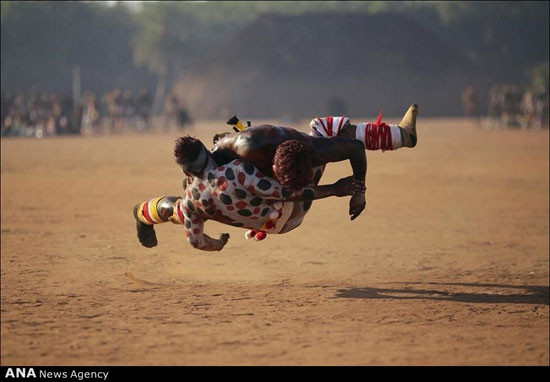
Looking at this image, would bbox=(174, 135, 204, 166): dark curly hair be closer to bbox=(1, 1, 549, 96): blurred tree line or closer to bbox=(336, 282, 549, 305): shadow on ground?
bbox=(336, 282, 549, 305): shadow on ground

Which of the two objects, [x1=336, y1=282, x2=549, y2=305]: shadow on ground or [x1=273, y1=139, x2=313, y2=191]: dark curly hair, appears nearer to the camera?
[x1=273, y1=139, x2=313, y2=191]: dark curly hair

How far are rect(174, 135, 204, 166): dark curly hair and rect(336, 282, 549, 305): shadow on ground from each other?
6.26ft

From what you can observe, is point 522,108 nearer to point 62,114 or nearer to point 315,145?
point 62,114

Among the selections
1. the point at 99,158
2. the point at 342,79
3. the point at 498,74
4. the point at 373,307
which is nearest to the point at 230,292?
the point at 373,307

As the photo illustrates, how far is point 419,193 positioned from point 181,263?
27.0 ft

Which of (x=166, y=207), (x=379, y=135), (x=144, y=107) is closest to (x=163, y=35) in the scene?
(x=144, y=107)

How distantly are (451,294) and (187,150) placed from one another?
281cm

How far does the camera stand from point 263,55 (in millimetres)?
70625

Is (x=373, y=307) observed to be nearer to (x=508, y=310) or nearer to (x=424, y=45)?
(x=508, y=310)

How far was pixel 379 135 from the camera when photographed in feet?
24.0

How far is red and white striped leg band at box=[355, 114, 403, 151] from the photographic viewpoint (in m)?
7.30

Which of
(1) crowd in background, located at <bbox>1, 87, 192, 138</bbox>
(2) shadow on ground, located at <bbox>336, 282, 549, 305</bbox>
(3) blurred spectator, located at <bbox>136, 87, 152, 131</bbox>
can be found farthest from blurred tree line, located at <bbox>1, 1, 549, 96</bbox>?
(2) shadow on ground, located at <bbox>336, 282, 549, 305</bbox>
